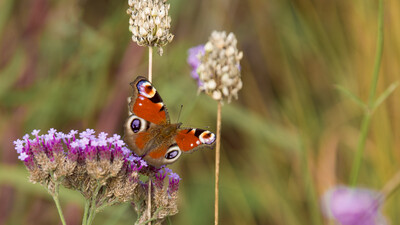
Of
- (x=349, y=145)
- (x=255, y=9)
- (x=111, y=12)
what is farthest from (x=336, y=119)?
(x=111, y=12)

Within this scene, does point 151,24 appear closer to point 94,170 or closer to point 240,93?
point 94,170

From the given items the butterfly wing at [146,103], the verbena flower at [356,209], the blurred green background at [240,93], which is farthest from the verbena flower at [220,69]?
the blurred green background at [240,93]

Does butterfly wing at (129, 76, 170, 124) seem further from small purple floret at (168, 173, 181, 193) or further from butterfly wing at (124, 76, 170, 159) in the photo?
small purple floret at (168, 173, 181, 193)

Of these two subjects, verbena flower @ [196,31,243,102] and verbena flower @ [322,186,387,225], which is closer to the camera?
verbena flower @ [196,31,243,102]

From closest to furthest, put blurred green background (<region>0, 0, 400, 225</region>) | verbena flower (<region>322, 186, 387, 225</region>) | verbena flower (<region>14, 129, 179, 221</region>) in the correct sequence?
verbena flower (<region>14, 129, 179, 221</region>)
verbena flower (<region>322, 186, 387, 225</region>)
blurred green background (<region>0, 0, 400, 225</region>)

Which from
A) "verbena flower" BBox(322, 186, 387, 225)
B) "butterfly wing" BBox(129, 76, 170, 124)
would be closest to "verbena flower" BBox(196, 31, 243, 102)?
"butterfly wing" BBox(129, 76, 170, 124)

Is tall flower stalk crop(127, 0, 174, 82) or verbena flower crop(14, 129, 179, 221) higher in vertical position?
tall flower stalk crop(127, 0, 174, 82)

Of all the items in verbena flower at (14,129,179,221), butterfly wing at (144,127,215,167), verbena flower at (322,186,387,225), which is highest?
verbena flower at (322,186,387,225)
